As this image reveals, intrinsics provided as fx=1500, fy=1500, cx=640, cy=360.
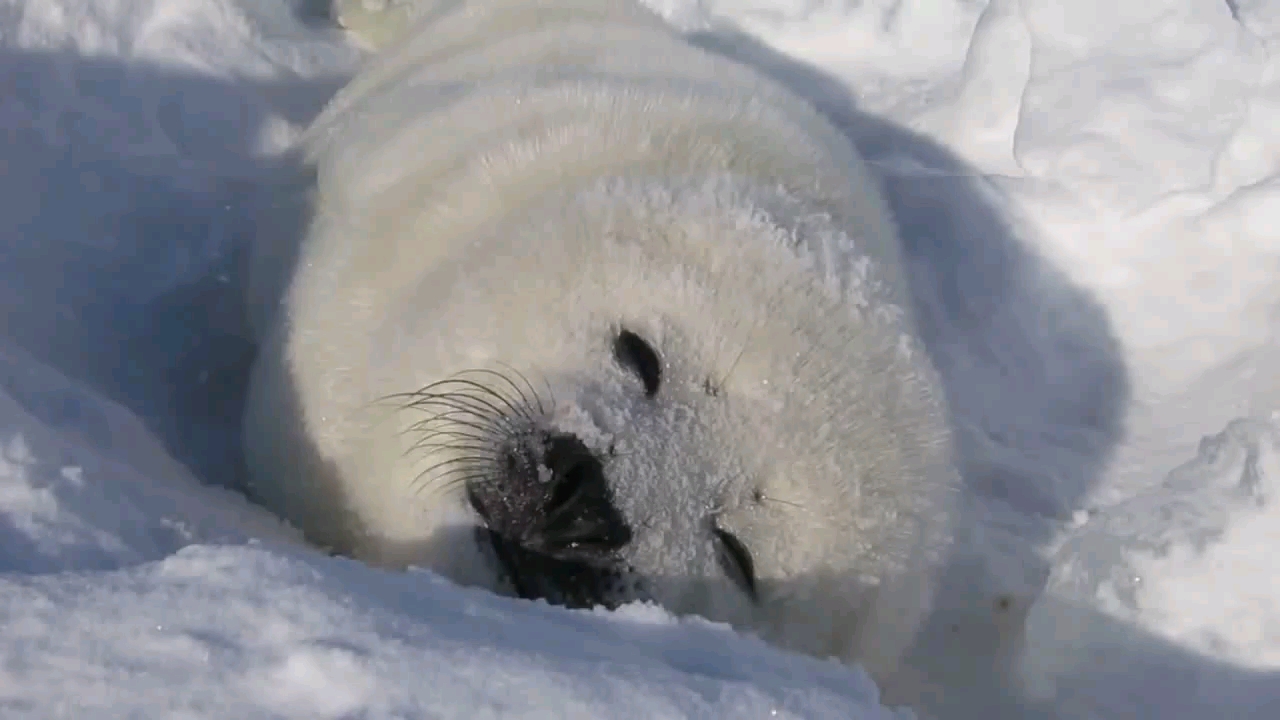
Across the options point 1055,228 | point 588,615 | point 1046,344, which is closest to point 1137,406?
point 1046,344

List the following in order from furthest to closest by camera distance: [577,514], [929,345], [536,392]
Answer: [929,345], [536,392], [577,514]

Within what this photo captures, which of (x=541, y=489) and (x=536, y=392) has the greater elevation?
(x=536, y=392)

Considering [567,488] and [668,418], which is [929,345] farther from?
[567,488]

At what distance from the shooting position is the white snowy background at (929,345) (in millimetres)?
1812

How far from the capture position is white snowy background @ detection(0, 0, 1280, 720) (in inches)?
71.3

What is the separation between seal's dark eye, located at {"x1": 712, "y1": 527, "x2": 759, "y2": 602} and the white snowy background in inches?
25.2

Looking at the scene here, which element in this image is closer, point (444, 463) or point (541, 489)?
point (541, 489)

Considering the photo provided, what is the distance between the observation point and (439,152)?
133 inches

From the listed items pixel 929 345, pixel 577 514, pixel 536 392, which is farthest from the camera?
pixel 929 345

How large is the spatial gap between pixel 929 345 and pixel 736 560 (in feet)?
5.06

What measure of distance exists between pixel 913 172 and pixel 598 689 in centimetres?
321

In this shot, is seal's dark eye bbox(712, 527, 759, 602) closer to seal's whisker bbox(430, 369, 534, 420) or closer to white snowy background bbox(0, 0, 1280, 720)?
seal's whisker bbox(430, 369, 534, 420)

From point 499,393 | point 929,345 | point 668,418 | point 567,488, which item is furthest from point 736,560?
point 929,345

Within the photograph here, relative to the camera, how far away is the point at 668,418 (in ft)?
9.12
